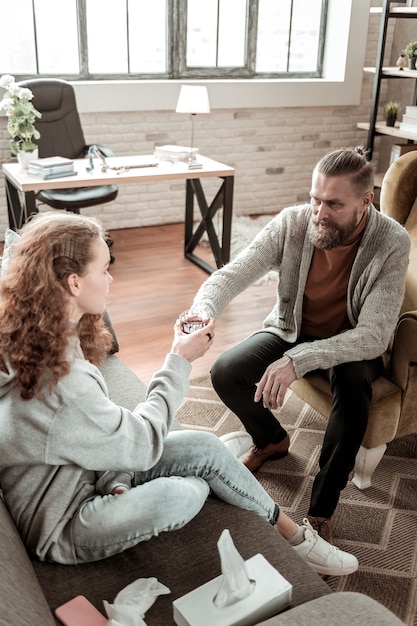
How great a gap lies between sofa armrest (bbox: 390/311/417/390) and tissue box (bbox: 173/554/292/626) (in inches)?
37.6

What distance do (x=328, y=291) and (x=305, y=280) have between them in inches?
3.3

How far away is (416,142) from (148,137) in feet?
6.31

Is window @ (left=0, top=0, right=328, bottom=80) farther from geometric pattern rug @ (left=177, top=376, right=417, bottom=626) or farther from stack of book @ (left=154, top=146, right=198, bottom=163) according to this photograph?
geometric pattern rug @ (left=177, top=376, right=417, bottom=626)

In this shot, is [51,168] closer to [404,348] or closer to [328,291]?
[328,291]

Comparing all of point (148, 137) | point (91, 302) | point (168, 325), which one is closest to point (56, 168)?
point (168, 325)

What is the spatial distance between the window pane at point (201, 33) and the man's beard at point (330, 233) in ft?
10.2

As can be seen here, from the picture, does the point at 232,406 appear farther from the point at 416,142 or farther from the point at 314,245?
the point at 416,142

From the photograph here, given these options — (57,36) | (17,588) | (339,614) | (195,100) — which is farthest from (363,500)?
(57,36)

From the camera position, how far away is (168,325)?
11.1 feet

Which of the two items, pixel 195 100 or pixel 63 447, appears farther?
pixel 195 100

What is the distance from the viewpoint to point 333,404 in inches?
79.4

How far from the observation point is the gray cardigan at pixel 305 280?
198 cm

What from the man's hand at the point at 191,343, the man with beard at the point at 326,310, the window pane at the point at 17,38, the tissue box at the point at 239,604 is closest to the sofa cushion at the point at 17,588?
the tissue box at the point at 239,604

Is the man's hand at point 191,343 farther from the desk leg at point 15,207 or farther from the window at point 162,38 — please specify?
the window at point 162,38
